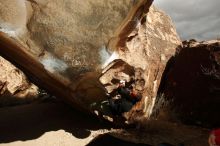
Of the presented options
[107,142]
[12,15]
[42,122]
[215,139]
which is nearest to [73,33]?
[12,15]

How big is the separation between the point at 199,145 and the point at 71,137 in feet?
7.91

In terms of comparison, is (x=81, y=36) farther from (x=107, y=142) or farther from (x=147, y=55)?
(x=107, y=142)

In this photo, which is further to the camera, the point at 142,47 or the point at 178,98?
the point at 178,98

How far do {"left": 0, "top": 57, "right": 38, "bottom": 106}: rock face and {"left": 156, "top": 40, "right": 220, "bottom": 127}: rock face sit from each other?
4.57 meters

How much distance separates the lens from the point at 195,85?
25.0 feet

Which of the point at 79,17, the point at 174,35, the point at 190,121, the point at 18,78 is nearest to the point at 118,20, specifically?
the point at 79,17

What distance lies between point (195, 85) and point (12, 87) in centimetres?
550

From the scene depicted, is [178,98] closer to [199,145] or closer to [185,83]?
[185,83]

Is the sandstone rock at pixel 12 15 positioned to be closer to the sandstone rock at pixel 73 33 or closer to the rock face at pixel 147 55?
the sandstone rock at pixel 73 33

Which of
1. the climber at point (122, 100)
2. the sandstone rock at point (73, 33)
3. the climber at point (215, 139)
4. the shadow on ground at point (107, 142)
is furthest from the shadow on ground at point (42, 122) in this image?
the climber at point (215, 139)

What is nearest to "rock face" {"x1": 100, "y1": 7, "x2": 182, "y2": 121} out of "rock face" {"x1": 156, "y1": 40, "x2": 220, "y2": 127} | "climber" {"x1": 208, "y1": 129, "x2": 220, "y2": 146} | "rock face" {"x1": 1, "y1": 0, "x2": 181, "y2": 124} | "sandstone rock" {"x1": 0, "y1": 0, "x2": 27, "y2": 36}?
"rock face" {"x1": 1, "y1": 0, "x2": 181, "y2": 124}

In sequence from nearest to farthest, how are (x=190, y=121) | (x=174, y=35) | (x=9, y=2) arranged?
(x=9, y=2) → (x=190, y=121) → (x=174, y=35)

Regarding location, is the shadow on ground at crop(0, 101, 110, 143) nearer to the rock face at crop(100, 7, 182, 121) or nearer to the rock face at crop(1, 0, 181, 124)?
the rock face at crop(1, 0, 181, 124)

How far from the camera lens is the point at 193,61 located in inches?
309
